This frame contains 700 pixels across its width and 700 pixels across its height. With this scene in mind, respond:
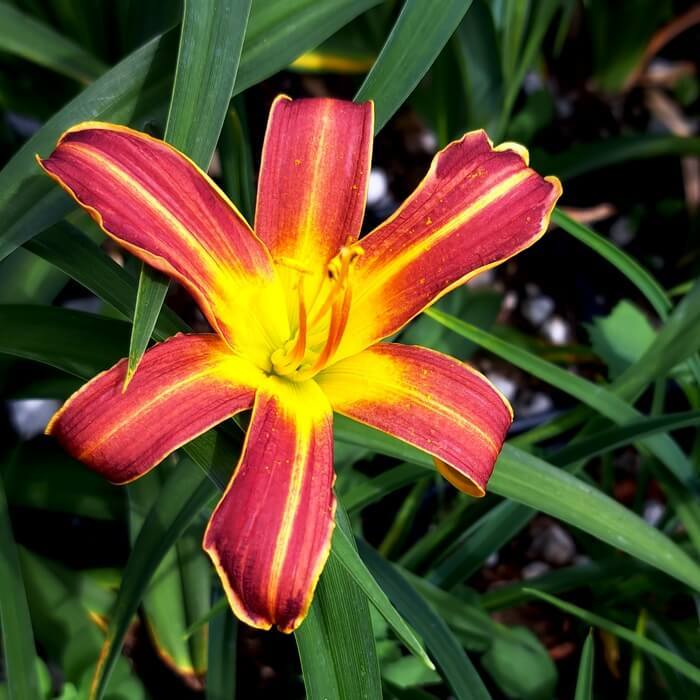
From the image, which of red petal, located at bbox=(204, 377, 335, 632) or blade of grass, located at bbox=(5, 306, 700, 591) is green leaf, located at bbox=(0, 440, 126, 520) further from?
red petal, located at bbox=(204, 377, 335, 632)

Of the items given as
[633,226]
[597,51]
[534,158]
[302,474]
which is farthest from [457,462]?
[597,51]

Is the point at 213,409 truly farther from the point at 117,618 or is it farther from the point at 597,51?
the point at 597,51

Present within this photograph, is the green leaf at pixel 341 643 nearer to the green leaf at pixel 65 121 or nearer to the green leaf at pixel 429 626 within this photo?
the green leaf at pixel 429 626

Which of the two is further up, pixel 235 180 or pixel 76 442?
pixel 235 180

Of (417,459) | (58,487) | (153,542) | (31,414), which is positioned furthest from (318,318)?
(31,414)

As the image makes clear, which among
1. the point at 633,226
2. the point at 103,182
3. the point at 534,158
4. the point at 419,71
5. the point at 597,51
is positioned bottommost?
the point at 103,182

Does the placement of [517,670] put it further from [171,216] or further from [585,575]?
[171,216]

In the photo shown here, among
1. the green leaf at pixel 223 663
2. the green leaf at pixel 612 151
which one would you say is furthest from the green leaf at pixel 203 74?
the green leaf at pixel 612 151
